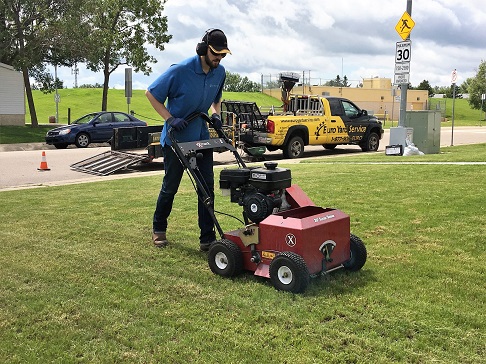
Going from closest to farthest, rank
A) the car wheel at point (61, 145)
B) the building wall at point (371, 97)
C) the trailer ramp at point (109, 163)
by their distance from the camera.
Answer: the trailer ramp at point (109, 163) < the car wheel at point (61, 145) < the building wall at point (371, 97)

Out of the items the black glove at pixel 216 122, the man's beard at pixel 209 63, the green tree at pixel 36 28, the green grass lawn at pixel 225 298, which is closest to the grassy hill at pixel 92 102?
the green tree at pixel 36 28

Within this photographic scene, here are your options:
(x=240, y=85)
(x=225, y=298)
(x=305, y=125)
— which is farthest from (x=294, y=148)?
(x=240, y=85)

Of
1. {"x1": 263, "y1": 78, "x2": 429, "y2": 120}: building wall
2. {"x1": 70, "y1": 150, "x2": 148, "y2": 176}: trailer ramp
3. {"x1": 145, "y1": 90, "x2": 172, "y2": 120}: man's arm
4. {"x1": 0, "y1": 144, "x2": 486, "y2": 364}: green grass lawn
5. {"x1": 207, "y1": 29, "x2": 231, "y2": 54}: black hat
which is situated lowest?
{"x1": 0, "y1": 144, "x2": 486, "y2": 364}: green grass lawn

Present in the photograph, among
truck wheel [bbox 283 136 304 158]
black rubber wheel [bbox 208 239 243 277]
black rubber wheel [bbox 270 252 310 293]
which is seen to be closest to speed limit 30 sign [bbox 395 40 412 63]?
truck wheel [bbox 283 136 304 158]

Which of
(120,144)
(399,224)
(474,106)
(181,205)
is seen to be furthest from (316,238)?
(474,106)

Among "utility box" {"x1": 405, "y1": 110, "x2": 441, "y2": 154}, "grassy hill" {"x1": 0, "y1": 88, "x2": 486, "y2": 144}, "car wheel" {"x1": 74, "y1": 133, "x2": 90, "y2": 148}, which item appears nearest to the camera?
"utility box" {"x1": 405, "y1": 110, "x2": 441, "y2": 154}

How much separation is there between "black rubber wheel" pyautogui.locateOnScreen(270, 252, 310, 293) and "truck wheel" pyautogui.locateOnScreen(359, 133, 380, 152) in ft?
52.5

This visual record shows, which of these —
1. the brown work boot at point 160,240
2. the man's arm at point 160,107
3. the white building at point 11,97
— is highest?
the white building at point 11,97

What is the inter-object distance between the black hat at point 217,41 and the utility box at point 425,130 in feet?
41.1

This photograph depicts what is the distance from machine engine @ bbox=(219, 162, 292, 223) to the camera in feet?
14.5

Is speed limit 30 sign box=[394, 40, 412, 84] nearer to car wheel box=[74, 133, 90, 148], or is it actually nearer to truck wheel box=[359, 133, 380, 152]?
truck wheel box=[359, 133, 380, 152]

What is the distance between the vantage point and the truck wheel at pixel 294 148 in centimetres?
1717

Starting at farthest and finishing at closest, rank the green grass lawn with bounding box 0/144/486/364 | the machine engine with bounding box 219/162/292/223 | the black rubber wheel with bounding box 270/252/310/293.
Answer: the machine engine with bounding box 219/162/292/223, the black rubber wheel with bounding box 270/252/310/293, the green grass lawn with bounding box 0/144/486/364

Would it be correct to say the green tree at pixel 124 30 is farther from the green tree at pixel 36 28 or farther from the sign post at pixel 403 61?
the sign post at pixel 403 61
